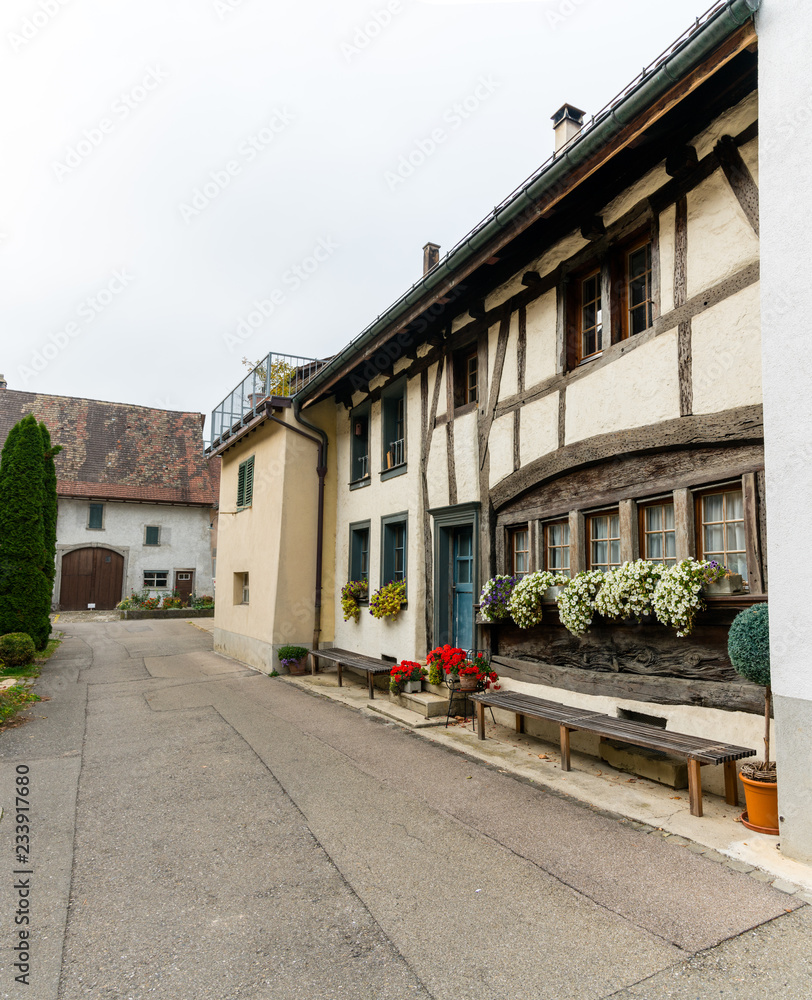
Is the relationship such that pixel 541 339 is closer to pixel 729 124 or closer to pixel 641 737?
pixel 729 124

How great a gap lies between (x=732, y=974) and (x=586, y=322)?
6.12 metres

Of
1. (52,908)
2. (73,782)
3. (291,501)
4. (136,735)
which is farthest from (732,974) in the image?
(291,501)

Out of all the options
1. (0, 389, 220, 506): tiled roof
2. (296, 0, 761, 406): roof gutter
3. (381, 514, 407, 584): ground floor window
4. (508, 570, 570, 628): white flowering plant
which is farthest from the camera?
(0, 389, 220, 506): tiled roof

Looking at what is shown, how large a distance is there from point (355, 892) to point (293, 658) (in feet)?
30.9

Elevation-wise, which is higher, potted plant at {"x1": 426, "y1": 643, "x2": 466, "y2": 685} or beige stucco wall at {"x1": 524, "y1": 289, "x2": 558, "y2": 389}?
beige stucco wall at {"x1": 524, "y1": 289, "x2": 558, "y2": 389}

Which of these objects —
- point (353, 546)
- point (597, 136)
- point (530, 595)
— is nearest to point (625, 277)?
point (597, 136)

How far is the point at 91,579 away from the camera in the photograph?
28891 mm

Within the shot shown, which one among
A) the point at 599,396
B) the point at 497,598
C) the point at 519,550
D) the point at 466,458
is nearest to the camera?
the point at 599,396

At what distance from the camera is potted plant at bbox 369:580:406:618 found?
1084cm

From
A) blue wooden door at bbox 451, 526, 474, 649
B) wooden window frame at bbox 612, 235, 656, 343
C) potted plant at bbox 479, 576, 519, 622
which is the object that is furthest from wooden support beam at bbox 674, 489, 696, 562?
blue wooden door at bbox 451, 526, 474, 649

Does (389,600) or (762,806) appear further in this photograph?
(389,600)

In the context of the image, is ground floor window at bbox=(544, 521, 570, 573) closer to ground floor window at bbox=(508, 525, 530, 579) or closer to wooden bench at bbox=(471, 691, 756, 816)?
ground floor window at bbox=(508, 525, 530, 579)

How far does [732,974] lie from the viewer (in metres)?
3.15

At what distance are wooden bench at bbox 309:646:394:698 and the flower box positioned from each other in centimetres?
569
